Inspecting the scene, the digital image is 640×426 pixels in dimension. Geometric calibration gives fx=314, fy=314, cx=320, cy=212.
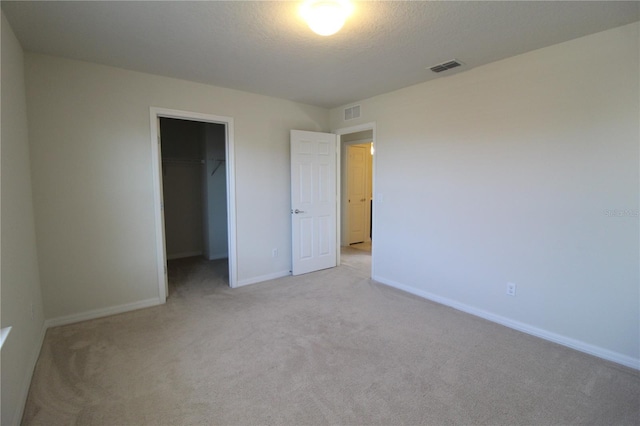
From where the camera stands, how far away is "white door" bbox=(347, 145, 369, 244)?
648 centimetres

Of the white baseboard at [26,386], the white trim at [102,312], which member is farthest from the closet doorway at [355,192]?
the white baseboard at [26,386]

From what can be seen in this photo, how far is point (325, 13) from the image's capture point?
195cm

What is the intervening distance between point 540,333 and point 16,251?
13.3ft

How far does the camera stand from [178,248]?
18.3ft

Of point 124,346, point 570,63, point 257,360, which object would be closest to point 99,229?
point 124,346

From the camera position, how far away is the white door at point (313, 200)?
4375 mm

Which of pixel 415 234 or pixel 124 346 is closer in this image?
pixel 124 346

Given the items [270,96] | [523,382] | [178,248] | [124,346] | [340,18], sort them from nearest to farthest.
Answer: [340,18] < [523,382] < [124,346] < [270,96] < [178,248]

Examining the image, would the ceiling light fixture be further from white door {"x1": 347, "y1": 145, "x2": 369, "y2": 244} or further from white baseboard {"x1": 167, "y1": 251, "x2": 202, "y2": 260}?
white baseboard {"x1": 167, "y1": 251, "x2": 202, "y2": 260}

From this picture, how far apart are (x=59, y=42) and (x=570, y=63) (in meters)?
4.06

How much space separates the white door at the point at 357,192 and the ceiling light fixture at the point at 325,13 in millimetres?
4339

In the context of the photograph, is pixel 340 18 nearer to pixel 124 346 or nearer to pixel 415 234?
pixel 415 234

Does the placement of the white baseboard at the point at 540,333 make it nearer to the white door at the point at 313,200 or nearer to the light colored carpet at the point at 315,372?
the light colored carpet at the point at 315,372

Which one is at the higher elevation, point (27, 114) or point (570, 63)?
point (570, 63)
